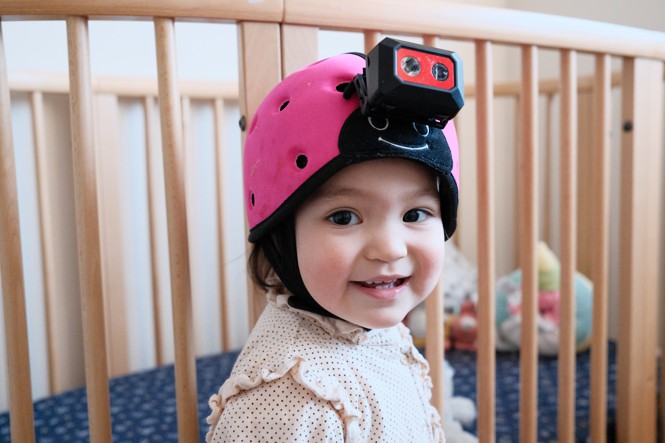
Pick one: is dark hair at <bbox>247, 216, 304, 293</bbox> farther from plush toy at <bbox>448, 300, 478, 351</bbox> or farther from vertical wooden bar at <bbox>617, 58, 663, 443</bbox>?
plush toy at <bbox>448, 300, 478, 351</bbox>

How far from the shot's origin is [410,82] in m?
0.47

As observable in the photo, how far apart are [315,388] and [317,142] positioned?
0.76 ft

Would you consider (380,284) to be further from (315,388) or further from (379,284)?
(315,388)

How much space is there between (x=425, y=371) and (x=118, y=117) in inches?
43.2

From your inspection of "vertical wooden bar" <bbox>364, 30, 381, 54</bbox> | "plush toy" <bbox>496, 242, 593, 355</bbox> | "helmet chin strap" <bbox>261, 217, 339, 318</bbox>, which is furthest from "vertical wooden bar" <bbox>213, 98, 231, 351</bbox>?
"helmet chin strap" <bbox>261, 217, 339, 318</bbox>

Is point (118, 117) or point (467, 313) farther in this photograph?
point (467, 313)

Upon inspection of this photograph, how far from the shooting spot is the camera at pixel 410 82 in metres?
0.47

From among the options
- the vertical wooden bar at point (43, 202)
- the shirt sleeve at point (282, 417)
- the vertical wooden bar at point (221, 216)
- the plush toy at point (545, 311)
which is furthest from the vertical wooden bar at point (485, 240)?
the vertical wooden bar at point (43, 202)

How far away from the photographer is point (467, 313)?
1552mm

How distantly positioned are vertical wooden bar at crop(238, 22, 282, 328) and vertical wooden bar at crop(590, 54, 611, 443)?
1.74 ft

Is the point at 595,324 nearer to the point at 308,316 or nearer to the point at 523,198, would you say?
the point at 523,198

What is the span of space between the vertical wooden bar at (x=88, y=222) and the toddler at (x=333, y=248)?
163 mm

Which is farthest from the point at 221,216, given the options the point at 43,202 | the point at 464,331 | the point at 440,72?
the point at 440,72

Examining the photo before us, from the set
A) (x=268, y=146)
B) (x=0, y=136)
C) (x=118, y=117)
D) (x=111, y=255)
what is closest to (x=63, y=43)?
(x=118, y=117)
